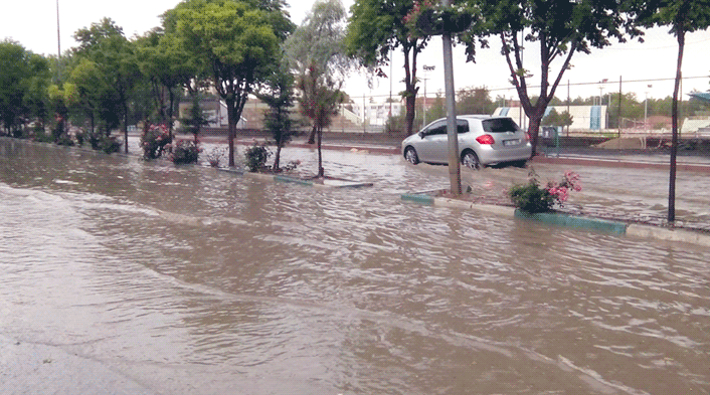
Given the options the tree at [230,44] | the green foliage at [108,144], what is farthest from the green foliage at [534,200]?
the green foliage at [108,144]

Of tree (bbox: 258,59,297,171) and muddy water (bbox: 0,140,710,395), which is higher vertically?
tree (bbox: 258,59,297,171)

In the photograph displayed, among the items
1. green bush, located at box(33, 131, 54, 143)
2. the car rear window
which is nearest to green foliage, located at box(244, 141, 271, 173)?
the car rear window

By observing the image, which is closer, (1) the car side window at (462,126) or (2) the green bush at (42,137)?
(1) the car side window at (462,126)

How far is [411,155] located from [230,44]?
22.1 ft

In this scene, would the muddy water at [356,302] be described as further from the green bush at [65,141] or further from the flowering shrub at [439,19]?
the green bush at [65,141]

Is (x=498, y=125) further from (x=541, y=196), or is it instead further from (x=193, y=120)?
(x=193, y=120)

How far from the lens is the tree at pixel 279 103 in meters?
18.6

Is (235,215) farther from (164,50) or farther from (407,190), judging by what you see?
(164,50)

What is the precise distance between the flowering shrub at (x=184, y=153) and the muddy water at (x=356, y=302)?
425 inches

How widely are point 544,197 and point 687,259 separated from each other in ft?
10.7

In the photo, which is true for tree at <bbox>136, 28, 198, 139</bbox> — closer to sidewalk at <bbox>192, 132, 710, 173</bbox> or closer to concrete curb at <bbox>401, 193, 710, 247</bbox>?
sidewalk at <bbox>192, 132, 710, 173</bbox>

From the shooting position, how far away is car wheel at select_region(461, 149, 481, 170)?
776 inches

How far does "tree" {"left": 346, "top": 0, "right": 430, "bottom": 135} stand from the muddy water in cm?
1899

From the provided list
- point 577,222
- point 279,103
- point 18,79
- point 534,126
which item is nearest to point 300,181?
point 279,103
